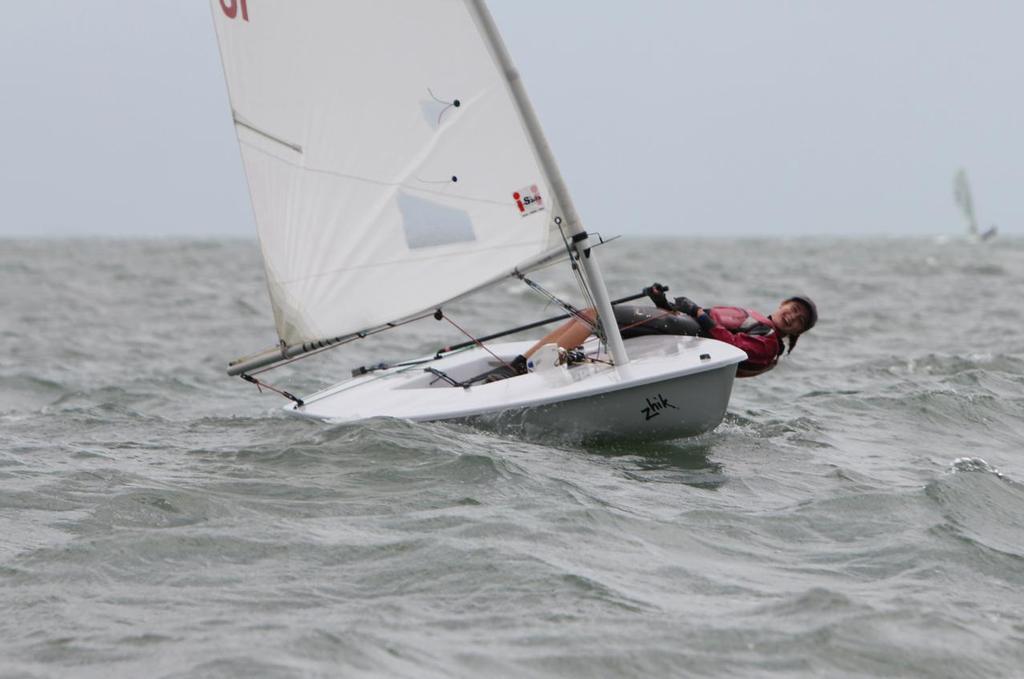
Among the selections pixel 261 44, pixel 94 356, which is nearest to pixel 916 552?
pixel 261 44

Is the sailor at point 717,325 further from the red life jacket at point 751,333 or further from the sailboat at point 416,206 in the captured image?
the sailboat at point 416,206

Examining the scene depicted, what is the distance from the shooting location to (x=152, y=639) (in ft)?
13.3

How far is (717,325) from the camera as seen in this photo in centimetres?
806

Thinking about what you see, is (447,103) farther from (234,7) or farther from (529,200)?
(234,7)

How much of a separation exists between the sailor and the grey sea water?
0.58 metres

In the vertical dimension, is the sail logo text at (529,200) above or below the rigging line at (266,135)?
below

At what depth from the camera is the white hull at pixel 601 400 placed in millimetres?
7145

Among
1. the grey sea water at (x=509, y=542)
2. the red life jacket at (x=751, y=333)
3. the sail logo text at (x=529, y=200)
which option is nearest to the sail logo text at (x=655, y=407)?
the grey sea water at (x=509, y=542)

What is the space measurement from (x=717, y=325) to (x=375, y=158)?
2.36 m

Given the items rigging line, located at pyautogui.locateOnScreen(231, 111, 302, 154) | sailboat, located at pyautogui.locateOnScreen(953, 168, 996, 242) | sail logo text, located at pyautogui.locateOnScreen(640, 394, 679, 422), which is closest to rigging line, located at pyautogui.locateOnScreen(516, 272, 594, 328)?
sail logo text, located at pyautogui.locateOnScreen(640, 394, 679, 422)

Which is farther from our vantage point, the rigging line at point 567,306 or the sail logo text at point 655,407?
the rigging line at point 567,306

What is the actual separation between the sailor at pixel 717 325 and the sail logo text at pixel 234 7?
2.69 meters

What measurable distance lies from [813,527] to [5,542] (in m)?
3.48

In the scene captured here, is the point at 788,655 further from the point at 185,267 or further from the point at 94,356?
the point at 185,267
